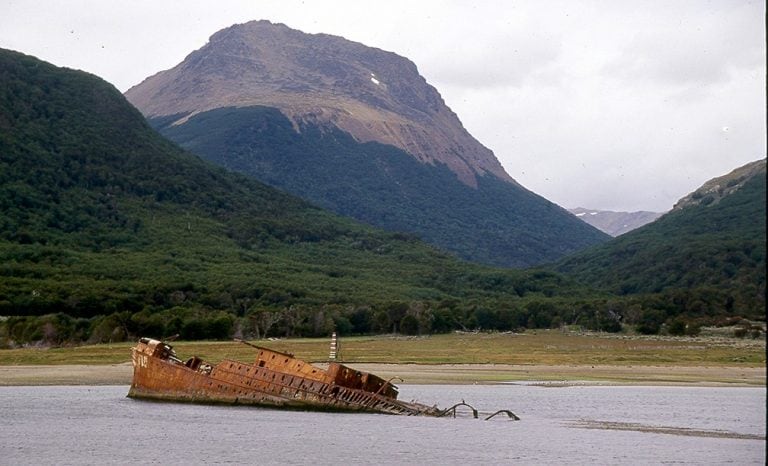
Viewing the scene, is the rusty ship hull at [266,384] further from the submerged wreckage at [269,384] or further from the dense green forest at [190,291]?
the dense green forest at [190,291]

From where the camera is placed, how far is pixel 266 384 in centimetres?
6341

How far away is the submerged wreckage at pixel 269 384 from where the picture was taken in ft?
200

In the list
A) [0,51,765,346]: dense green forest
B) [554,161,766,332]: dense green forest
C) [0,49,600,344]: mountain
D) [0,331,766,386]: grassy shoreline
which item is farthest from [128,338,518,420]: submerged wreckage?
[554,161,766,332]: dense green forest

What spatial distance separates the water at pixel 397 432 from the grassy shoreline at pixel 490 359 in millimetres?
6310

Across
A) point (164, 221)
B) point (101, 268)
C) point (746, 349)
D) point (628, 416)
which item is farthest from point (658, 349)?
point (164, 221)

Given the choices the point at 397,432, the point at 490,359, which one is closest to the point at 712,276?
the point at 490,359

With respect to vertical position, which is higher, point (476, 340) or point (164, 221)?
point (164, 221)

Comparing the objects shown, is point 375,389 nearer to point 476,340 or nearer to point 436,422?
point 436,422

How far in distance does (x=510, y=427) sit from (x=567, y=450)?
7.65 m

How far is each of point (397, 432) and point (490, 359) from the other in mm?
41002

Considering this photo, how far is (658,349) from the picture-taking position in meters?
104

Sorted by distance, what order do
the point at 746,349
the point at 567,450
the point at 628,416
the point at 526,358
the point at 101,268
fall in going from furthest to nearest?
the point at 101,268 < the point at 746,349 < the point at 526,358 < the point at 628,416 < the point at 567,450

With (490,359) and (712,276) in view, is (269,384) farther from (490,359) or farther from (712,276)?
(712,276)

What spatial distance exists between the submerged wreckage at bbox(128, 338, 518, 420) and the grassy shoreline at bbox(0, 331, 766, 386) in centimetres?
869
